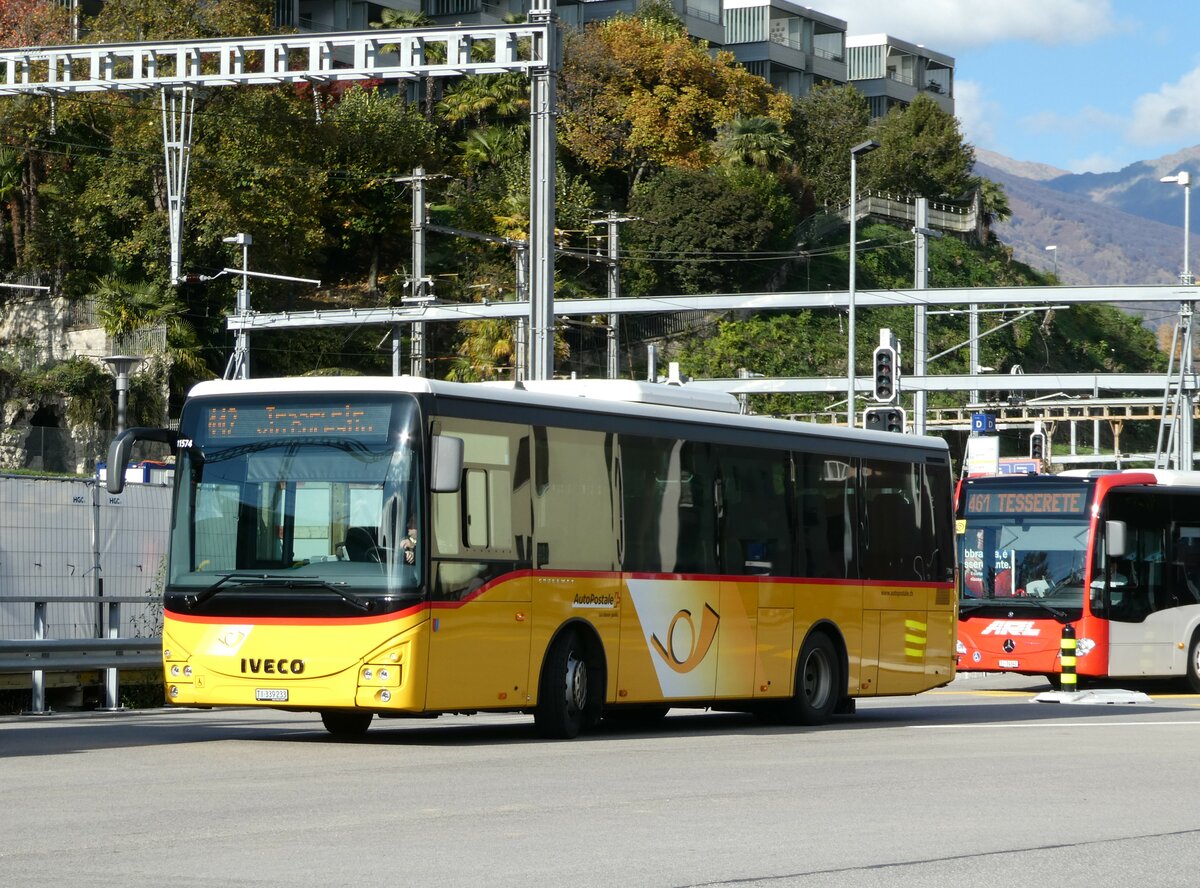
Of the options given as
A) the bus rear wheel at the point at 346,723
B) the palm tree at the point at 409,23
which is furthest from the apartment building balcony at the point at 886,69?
the bus rear wheel at the point at 346,723

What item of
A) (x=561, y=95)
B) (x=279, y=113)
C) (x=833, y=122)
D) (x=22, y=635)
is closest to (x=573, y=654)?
(x=22, y=635)

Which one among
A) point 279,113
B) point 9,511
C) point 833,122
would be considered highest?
point 833,122

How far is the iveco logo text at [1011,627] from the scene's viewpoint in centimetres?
2686

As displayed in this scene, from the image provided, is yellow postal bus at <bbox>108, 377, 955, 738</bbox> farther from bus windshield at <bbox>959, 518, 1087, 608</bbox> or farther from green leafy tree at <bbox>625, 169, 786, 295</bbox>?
green leafy tree at <bbox>625, 169, 786, 295</bbox>

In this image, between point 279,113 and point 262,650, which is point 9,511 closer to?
point 262,650

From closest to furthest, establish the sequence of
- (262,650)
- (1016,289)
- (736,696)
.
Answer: (262,650), (736,696), (1016,289)

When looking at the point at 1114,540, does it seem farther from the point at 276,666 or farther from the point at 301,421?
the point at 276,666

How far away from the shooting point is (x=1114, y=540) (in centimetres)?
2669

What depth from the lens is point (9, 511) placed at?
Result: 2086 cm

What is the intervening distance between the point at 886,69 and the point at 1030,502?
94.4 metres

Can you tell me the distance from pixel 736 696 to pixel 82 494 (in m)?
7.82

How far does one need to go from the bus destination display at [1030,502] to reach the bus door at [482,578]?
12840 mm

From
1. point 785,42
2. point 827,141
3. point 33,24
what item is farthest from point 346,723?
point 785,42

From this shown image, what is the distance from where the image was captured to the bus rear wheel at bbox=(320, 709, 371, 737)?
16.7m
